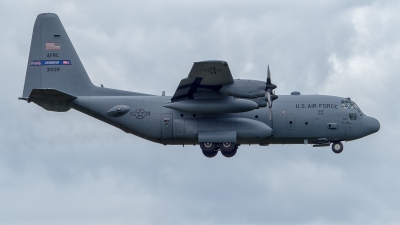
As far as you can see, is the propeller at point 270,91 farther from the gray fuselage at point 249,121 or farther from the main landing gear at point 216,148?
the main landing gear at point 216,148

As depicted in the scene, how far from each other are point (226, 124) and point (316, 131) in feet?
12.5

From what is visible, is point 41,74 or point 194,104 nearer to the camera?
point 194,104

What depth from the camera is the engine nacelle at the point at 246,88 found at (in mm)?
25844

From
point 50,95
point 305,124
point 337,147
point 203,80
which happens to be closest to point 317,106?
point 305,124

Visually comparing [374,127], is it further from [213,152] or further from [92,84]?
[92,84]

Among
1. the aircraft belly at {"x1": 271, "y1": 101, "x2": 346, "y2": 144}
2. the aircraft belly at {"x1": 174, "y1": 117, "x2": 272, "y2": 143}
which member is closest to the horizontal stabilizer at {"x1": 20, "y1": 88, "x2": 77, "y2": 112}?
the aircraft belly at {"x1": 174, "y1": 117, "x2": 272, "y2": 143}

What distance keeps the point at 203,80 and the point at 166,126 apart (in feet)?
10.0

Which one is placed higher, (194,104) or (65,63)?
(65,63)

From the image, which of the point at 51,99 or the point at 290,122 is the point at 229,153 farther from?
the point at 51,99

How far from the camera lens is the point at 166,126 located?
27859 millimetres

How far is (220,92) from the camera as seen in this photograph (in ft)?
86.7

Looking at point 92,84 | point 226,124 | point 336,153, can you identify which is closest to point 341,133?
point 336,153

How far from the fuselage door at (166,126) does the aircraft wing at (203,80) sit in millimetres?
848

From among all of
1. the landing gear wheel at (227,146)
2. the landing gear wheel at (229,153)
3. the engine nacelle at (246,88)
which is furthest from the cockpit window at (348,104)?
the landing gear wheel at (227,146)
